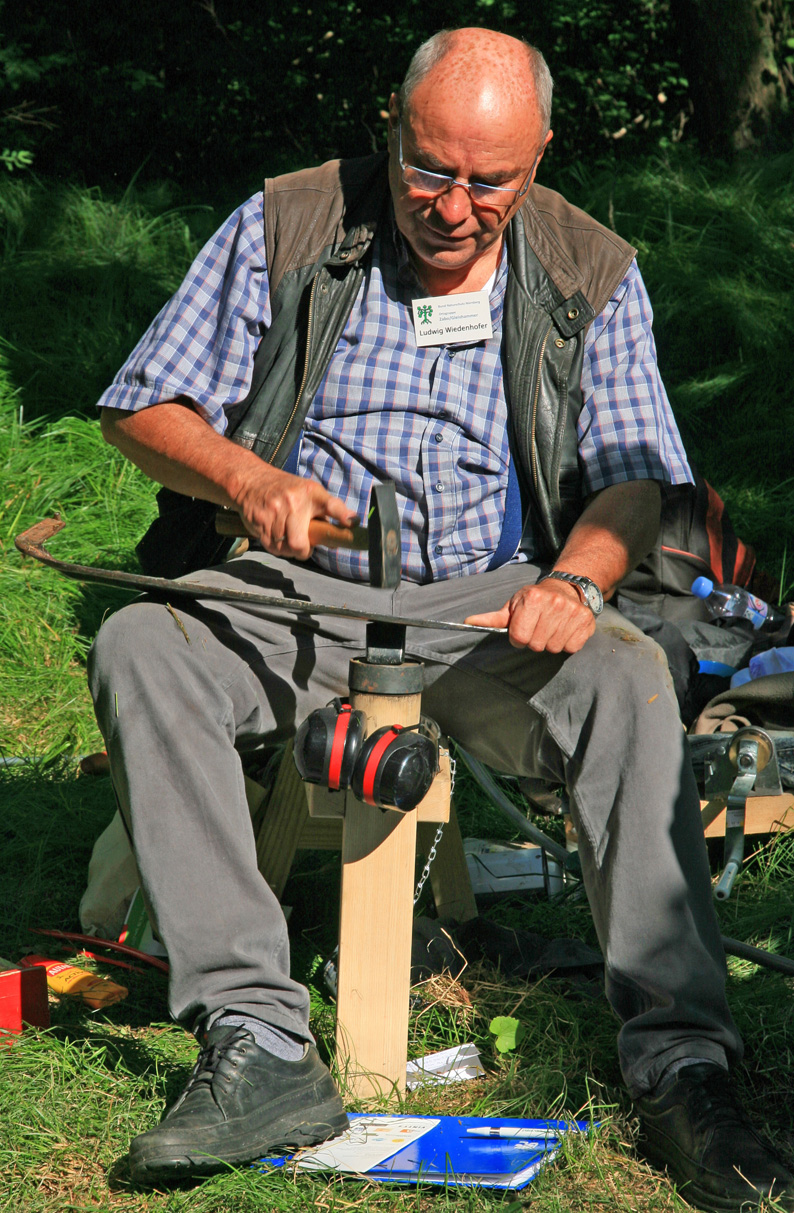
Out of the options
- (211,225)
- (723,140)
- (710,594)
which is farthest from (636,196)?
(710,594)

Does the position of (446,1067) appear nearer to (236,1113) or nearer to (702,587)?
(236,1113)

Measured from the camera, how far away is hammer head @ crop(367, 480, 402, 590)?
193cm

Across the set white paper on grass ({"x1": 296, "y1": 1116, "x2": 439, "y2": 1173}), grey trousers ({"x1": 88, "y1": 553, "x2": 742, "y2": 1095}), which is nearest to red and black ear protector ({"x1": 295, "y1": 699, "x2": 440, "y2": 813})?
grey trousers ({"x1": 88, "y1": 553, "x2": 742, "y2": 1095})

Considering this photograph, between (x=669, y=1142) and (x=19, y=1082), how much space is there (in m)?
1.12

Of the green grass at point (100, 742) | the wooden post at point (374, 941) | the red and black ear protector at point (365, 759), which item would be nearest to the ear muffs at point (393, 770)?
the red and black ear protector at point (365, 759)

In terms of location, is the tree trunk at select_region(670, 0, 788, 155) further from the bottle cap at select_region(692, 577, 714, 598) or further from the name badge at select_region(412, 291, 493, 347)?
the name badge at select_region(412, 291, 493, 347)

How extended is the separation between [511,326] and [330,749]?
1060mm

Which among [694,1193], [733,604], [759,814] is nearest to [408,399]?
[759,814]

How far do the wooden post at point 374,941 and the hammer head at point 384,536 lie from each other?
0.70 ft

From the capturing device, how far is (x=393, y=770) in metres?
1.86

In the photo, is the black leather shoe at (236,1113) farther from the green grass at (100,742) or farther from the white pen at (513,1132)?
the white pen at (513,1132)

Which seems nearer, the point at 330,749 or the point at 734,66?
the point at 330,749

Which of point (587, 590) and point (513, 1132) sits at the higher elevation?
point (587, 590)

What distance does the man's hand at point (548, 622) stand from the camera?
80.7 inches
